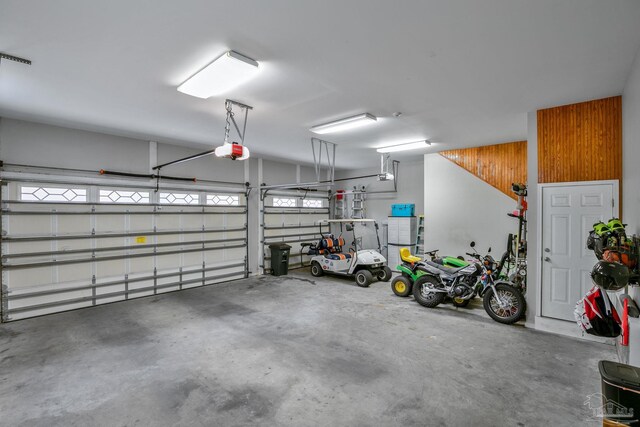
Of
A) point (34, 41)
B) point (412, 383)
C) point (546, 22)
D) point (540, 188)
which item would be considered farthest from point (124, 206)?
point (540, 188)

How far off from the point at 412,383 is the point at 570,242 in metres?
2.94

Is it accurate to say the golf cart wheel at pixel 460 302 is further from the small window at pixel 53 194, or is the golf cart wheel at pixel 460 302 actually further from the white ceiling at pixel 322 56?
the small window at pixel 53 194

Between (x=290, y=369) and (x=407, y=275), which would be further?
(x=407, y=275)

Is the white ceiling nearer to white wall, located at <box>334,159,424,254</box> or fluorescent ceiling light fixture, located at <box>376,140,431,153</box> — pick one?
fluorescent ceiling light fixture, located at <box>376,140,431,153</box>

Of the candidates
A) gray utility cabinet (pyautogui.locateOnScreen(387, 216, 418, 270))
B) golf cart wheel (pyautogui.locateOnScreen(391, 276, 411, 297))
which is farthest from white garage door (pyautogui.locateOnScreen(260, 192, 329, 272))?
golf cart wheel (pyautogui.locateOnScreen(391, 276, 411, 297))

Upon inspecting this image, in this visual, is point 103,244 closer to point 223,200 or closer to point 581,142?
point 223,200

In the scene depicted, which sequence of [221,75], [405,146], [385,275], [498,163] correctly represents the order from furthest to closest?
[385,275], [405,146], [498,163], [221,75]

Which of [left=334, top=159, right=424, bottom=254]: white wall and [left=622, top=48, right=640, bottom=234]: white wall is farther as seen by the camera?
[left=334, top=159, right=424, bottom=254]: white wall

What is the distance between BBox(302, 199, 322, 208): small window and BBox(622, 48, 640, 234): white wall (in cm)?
723

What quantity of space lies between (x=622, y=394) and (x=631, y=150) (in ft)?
8.77

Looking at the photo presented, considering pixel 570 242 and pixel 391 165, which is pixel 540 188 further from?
pixel 391 165

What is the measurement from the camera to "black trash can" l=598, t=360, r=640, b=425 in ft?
4.85

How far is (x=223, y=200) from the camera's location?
287 inches

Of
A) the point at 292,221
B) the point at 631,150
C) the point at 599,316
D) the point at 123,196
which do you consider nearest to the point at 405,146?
the point at 631,150
